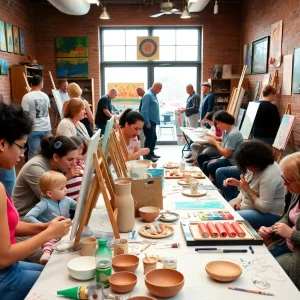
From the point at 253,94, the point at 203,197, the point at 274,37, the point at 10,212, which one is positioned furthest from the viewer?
the point at 253,94

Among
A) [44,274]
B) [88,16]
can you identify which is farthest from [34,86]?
[44,274]

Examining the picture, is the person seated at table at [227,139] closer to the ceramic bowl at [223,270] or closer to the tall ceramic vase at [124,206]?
the tall ceramic vase at [124,206]

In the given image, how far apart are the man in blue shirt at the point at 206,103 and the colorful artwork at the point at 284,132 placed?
2.83m

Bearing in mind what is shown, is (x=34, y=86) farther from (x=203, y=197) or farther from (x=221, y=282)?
(x=221, y=282)

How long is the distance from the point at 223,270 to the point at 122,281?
1.44 ft

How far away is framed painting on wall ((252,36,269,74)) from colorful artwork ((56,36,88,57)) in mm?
4039

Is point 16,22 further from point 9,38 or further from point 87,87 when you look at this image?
point 87,87

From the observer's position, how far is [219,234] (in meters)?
1.89

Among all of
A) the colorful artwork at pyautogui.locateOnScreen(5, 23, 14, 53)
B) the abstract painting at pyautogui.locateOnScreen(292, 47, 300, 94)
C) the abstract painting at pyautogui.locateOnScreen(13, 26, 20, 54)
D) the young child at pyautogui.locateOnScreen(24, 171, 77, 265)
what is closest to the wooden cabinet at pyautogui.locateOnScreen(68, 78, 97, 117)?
the abstract painting at pyautogui.locateOnScreen(13, 26, 20, 54)

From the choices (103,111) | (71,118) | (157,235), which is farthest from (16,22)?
(157,235)

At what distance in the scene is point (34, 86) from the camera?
6008 millimetres

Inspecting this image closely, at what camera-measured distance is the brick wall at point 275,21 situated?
5.59 meters

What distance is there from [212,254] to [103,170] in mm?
739

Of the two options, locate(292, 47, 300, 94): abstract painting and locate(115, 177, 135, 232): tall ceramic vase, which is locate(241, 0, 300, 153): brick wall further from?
locate(115, 177, 135, 232): tall ceramic vase
